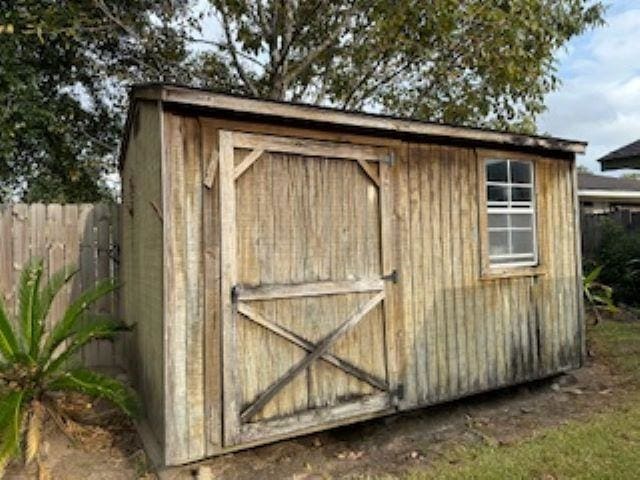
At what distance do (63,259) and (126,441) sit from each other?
2.51 m

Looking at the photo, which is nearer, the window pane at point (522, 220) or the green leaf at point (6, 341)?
the green leaf at point (6, 341)

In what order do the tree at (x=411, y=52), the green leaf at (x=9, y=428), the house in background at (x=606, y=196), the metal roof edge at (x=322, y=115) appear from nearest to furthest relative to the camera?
the green leaf at (x=9, y=428)
the metal roof edge at (x=322, y=115)
the tree at (x=411, y=52)
the house in background at (x=606, y=196)

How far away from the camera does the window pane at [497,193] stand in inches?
202

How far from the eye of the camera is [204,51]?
10.5 metres

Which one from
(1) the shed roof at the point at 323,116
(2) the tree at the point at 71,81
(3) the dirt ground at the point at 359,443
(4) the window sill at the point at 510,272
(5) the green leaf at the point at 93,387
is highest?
(2) the tree at the point at 71,81

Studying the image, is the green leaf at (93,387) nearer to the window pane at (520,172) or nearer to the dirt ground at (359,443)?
the dirt ground at (359,443)

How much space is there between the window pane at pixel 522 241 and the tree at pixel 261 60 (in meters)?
4.40

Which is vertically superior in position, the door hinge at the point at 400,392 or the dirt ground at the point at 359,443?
the door hinge at the point at 400,392

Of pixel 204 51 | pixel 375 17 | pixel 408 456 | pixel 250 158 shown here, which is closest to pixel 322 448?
pixel 408 456

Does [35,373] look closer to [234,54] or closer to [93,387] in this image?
[93,387]

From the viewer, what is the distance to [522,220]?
17.7 ft

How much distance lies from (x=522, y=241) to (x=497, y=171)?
0.82 meters

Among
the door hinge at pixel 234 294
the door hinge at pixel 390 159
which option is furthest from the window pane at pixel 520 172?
the door hinge at pixel 234 294

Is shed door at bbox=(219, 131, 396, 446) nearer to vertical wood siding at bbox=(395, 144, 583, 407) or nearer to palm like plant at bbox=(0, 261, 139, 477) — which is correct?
vertical wood siding at bbox=(395, 144, 583, 407)
